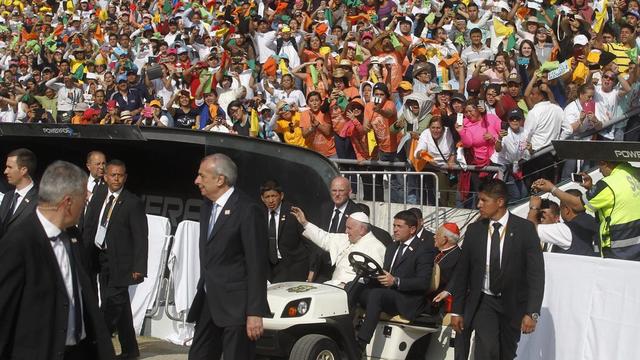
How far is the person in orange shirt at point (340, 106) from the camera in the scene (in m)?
15.0

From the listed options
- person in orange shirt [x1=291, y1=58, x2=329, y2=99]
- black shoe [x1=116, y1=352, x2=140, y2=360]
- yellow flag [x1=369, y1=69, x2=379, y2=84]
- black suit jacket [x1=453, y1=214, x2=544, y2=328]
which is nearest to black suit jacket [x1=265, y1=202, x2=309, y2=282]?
black shoe [x1=116, y1=352, x2=140, y2=360]

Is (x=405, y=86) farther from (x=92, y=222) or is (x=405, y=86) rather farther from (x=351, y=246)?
(x=92, y=222)

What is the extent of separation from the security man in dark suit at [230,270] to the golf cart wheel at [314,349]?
1.43m

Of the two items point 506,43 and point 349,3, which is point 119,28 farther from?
point 506,43

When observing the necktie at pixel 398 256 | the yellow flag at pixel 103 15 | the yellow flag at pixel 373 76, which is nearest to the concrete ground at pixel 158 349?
the necktie at pixel 398 256

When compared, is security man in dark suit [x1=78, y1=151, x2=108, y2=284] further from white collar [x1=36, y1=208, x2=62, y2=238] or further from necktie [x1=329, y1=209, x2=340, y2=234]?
white collar [x1=36, y1=208, x2=62, y2=238]

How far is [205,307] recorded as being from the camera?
25.0 ft

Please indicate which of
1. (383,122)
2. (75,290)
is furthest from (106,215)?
(383,122)

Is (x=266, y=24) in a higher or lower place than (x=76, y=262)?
higher

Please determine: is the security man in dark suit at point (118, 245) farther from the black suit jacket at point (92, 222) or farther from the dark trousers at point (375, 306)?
the dark trousers at point (375, 306)

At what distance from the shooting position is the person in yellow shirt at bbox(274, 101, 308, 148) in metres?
15.6

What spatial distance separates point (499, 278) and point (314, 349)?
67.6 inches

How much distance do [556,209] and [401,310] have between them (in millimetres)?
1966

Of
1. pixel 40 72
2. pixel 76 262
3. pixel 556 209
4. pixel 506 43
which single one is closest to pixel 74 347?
pixel 76 262
